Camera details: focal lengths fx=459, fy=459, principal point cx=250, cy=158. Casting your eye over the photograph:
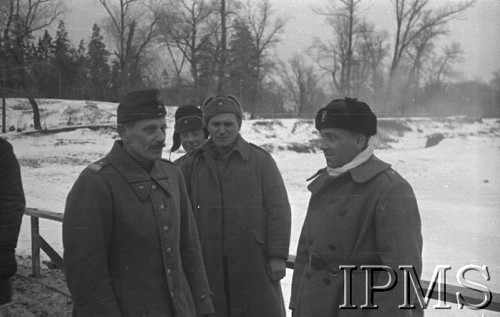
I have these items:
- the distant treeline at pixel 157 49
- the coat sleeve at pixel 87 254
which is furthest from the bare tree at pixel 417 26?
the coat sleeve at pixel 87 254

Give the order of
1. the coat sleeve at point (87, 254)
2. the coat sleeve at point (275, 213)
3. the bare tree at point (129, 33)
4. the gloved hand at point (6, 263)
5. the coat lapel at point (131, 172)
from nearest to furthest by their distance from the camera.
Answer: the coat sleeve at point (87, 254) → the coat lapel at point (131, 172) → the gloved hand at point (6, 263) → the coat sleeve at point (275, 213) → the bare tree at point (129, 33)

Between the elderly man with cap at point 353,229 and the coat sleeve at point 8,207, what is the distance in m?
1.07

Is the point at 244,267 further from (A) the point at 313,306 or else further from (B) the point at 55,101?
(B) the point at 55,101

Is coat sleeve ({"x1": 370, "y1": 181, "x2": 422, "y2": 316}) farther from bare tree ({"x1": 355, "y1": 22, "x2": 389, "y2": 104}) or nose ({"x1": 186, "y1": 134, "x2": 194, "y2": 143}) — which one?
bare tree ({"x1": 355, "y1": 22, "x2": 389, "y2": 104})

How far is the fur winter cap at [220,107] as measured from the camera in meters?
2.20

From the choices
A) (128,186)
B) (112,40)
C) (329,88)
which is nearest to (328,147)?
(128,186)

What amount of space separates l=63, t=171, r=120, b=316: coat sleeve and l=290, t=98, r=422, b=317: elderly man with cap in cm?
66

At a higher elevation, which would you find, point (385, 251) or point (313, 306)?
point (385, 251)

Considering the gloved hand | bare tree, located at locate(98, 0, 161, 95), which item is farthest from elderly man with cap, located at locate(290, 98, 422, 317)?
bare tree, located at locate(98, 0, 161, 95)

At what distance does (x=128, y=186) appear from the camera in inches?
57.1

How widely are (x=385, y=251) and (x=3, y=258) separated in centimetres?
137

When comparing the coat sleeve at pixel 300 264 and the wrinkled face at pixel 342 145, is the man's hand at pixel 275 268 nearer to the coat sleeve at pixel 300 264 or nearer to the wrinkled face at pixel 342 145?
the coat sleeve at pixel 300 264

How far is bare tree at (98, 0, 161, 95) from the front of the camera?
9.13 feet

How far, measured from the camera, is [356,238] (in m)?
1.48
